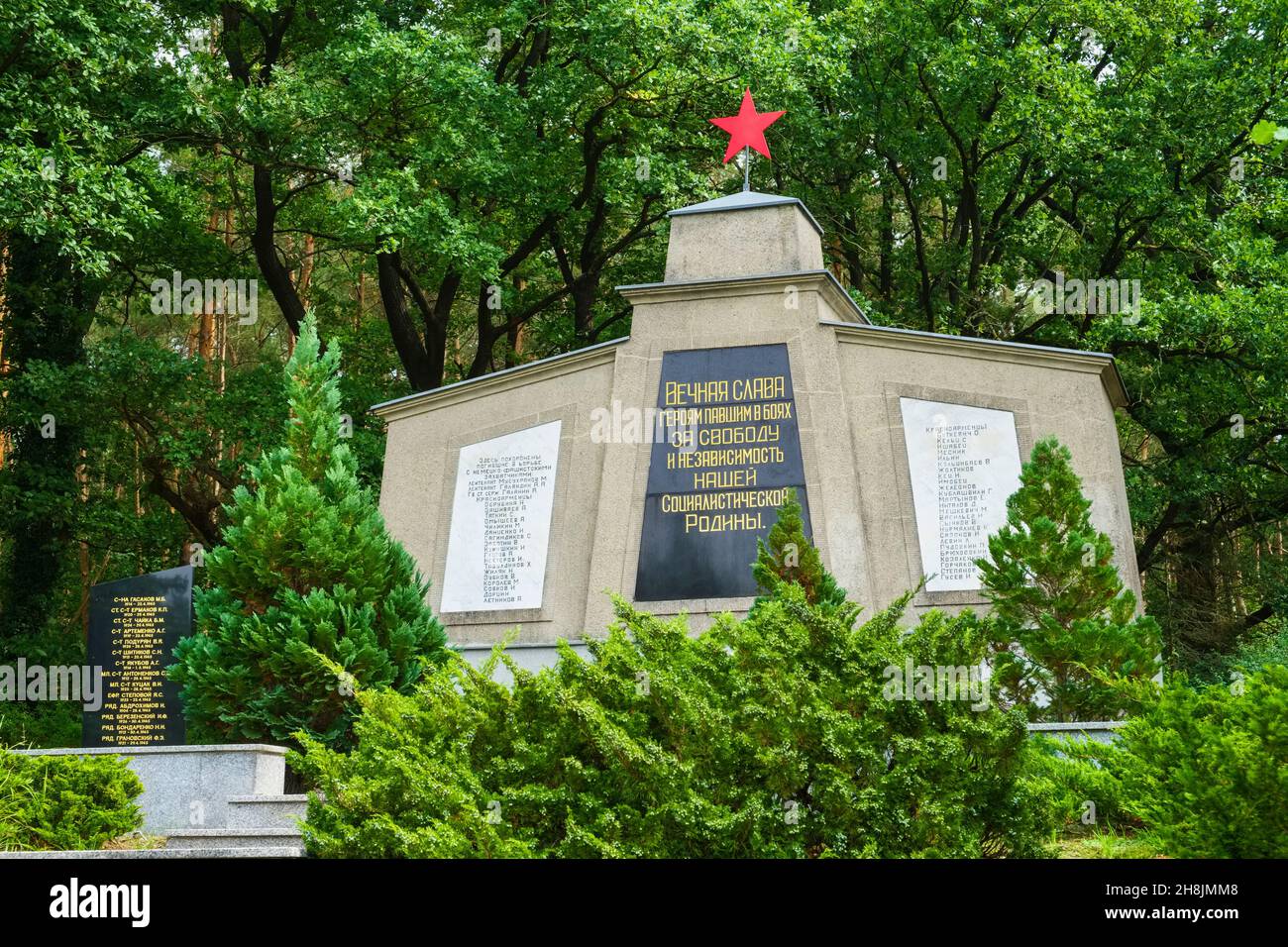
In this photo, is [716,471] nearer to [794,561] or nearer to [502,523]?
[502,523]

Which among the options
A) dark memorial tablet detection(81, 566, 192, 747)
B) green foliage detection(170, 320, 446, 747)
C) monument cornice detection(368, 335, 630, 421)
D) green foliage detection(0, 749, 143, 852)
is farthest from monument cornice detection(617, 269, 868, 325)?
green foliage detection(0, 749, 143, 852)

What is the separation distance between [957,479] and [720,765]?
30.7 feet

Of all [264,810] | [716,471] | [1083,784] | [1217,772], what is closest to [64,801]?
[264,810]

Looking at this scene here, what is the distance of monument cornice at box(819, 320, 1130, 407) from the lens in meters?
15.0

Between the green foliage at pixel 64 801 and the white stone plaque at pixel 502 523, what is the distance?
20.0ft

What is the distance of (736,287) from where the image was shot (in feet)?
52.4

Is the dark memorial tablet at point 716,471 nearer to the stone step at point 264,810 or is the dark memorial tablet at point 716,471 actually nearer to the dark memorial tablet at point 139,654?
the dark memorial tablet at point 139,654

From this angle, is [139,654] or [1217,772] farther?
[139,654]

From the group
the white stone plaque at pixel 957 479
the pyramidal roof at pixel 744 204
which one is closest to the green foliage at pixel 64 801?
the white stone plaque at pixel 957 479

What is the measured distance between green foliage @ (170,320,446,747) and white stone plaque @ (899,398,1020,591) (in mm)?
5490

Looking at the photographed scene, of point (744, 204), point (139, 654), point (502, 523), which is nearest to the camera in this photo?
point (139, 654)

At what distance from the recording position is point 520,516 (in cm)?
1633
